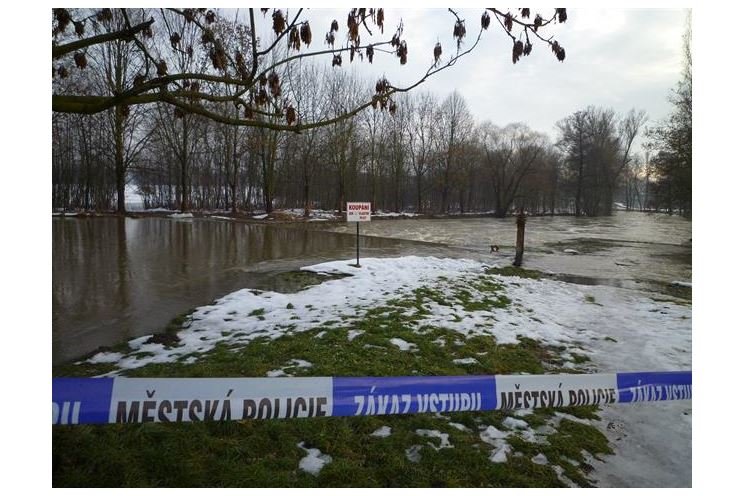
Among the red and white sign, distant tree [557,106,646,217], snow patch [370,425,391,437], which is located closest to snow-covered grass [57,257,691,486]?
snow patch [370,425,391,437]

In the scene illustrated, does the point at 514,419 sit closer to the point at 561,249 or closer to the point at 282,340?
the point at 282,340

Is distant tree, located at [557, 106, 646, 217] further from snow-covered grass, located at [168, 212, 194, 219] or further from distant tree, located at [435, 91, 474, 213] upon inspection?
snow-covered grass, located at [168, 212, 194, 219]

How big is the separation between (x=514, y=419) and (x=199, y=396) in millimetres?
2599

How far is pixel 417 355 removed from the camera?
15.7 feet

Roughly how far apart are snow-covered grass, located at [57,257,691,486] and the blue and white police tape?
1.95ft

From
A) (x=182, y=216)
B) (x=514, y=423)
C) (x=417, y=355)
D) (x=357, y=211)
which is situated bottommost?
(x=514, y=423)

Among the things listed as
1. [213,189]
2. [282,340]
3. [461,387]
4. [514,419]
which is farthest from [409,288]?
[213,189]

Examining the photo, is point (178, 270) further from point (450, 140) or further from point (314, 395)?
point (450, 140)

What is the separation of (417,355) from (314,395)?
2589 mm

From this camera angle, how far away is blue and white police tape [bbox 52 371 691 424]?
222 cm

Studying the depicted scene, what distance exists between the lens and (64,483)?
2.39 meters

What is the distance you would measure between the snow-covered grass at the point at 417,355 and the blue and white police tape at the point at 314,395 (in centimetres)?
60

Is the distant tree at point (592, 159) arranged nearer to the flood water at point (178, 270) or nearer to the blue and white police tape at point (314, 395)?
the flood water at point (178, 270)

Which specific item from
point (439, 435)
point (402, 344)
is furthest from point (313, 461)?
point (402, 344)
